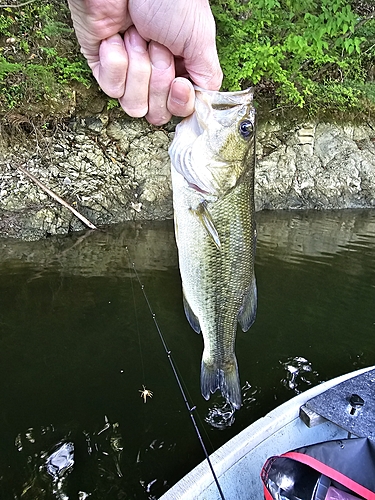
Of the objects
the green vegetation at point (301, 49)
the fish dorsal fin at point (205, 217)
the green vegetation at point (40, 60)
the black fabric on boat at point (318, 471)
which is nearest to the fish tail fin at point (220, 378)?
the black fabric on boat at point (318, 471)

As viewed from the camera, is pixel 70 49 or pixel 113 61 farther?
pixel 70 49

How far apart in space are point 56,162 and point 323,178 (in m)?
9.05

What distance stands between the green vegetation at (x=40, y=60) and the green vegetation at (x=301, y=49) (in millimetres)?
3975

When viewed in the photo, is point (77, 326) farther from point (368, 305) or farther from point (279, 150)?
point (279, 150)

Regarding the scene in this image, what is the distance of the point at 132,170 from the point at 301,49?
5.39m

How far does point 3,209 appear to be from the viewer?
32.1 ft

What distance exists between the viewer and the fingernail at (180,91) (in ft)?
5.36

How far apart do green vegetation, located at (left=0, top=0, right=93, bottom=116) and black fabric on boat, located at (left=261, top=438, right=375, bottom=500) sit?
10.1 m

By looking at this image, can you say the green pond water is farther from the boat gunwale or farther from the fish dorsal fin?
the fish dorsal fin

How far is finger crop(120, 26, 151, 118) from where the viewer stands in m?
1.59

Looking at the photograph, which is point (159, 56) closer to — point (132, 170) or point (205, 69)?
point (205, 69)

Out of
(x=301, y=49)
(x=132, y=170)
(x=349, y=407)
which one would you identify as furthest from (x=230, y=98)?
(x=132, y=170)

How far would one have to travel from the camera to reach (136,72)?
1.63 m

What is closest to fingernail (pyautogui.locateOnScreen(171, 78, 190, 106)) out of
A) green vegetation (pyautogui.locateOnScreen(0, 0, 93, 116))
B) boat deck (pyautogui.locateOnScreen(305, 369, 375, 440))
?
boat deck (pyautogui.locateOnScreen(305, 369, 375, 440))
